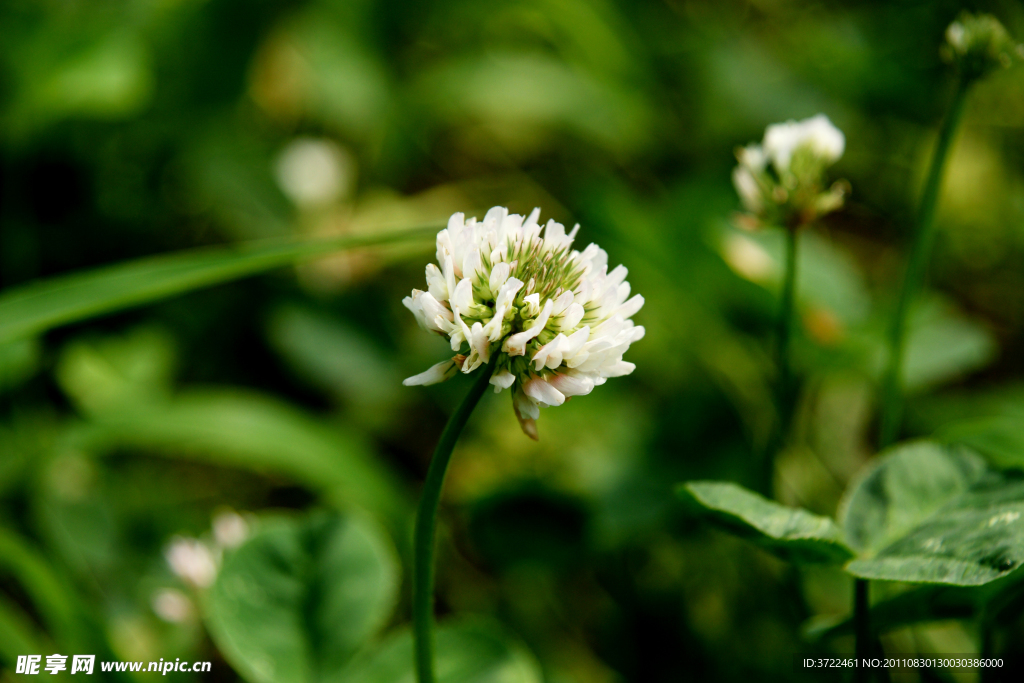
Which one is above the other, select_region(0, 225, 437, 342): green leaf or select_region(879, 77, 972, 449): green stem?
select_region(0, 225, 437, 342): green leaf

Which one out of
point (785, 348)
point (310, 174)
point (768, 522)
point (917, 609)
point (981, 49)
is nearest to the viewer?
point (768, 522)

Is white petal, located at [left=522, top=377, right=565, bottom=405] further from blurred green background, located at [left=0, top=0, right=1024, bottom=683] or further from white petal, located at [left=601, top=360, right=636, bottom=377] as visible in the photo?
blurred green background, located at [left=0, top=0, right=1024, bottom=683]

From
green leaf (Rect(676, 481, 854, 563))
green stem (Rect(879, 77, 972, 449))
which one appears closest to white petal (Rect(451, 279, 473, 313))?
green leaf (Rect(676, 481, 854, 563))

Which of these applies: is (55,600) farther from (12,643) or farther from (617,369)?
(617,369)

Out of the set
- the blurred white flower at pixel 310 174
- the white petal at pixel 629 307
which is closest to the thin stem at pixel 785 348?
the white petal at pixel 629 307

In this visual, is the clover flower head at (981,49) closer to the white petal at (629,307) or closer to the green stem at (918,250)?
the green stem at (918,250)

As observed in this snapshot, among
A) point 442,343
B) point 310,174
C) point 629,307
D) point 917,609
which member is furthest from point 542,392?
point 310,174

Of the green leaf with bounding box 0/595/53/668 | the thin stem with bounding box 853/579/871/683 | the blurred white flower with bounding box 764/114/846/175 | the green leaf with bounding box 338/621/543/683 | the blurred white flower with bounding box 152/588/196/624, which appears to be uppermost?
the blurred white flower with bounding box 764/114/846/175

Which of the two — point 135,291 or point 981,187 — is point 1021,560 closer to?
point 135,291

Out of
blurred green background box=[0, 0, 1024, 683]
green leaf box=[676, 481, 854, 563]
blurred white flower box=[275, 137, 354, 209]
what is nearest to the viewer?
green leaf box=[676, 481, 854, 563]
